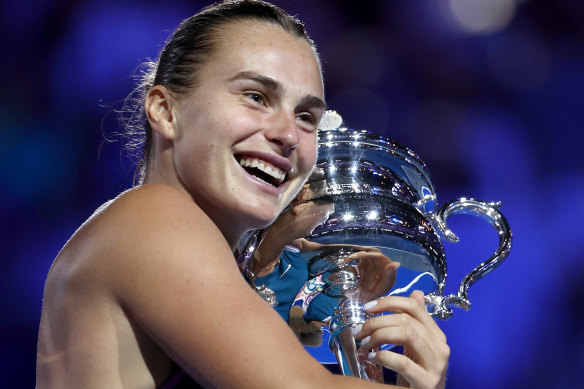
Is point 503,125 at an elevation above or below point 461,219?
above

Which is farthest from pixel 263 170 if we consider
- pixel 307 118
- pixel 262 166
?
pixel 307 118

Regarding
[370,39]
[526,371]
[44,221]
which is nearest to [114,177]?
[44,221]

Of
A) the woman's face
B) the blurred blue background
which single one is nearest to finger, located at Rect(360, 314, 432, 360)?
the woman's face

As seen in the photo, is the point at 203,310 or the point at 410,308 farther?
the point at 410,308

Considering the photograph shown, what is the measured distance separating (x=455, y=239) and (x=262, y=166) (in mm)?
340

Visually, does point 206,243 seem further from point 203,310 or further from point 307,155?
point 307,155

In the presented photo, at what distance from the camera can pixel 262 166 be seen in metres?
0.88

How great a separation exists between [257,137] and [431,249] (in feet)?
1.02

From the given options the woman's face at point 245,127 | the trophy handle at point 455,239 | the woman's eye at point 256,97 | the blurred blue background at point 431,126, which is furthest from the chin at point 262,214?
the blurred blue background at point 431,126

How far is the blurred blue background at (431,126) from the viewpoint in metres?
1.90

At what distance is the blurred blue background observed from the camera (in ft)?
6.23

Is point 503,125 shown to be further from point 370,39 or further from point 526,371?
point 526,371

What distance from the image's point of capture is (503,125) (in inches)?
79.4

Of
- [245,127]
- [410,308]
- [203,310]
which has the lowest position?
[203,310]
